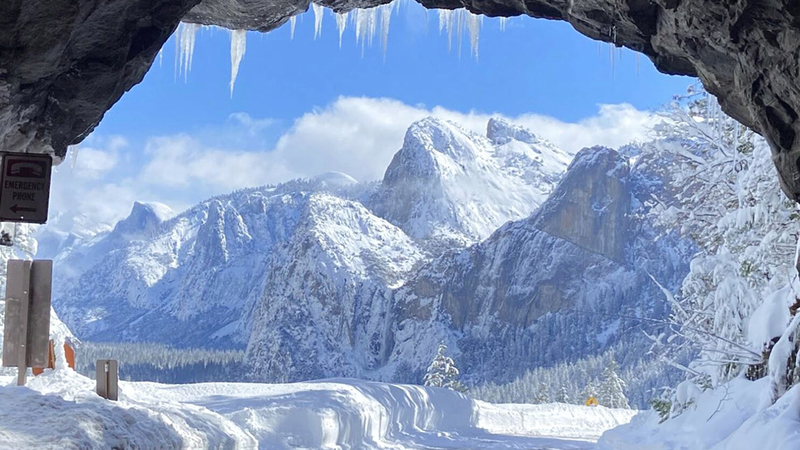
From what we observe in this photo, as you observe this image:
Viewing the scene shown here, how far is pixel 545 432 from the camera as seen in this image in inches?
1041

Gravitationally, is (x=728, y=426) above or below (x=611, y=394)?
above

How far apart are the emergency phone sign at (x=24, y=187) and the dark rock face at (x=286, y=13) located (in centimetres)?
71

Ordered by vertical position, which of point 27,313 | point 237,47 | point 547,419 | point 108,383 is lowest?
point 547,419

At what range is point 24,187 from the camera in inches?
364

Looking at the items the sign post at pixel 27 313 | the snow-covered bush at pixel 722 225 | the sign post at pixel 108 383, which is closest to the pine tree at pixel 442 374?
the snow-covered bush at pixel 722 225

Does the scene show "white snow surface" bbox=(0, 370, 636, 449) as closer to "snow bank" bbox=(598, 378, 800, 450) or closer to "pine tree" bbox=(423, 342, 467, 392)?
"snow bank" bbox=(598, 378, 800, 450)

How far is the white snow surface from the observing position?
914 cm

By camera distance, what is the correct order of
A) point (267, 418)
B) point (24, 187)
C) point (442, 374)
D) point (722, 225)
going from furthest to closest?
point (442, 374) → point (722, 225) → point (267, 418) → point (24, 187)

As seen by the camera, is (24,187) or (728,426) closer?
(24,187)

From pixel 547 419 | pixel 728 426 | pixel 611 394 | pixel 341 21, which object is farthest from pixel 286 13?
pixel 611 394

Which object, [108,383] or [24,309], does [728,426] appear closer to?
[108,383]

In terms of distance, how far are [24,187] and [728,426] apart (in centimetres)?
980

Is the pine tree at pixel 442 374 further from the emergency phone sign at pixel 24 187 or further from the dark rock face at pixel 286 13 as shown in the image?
the emergency phone sign at pixel 24 187

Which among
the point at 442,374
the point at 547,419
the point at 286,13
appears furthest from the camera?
the point at 442,374
